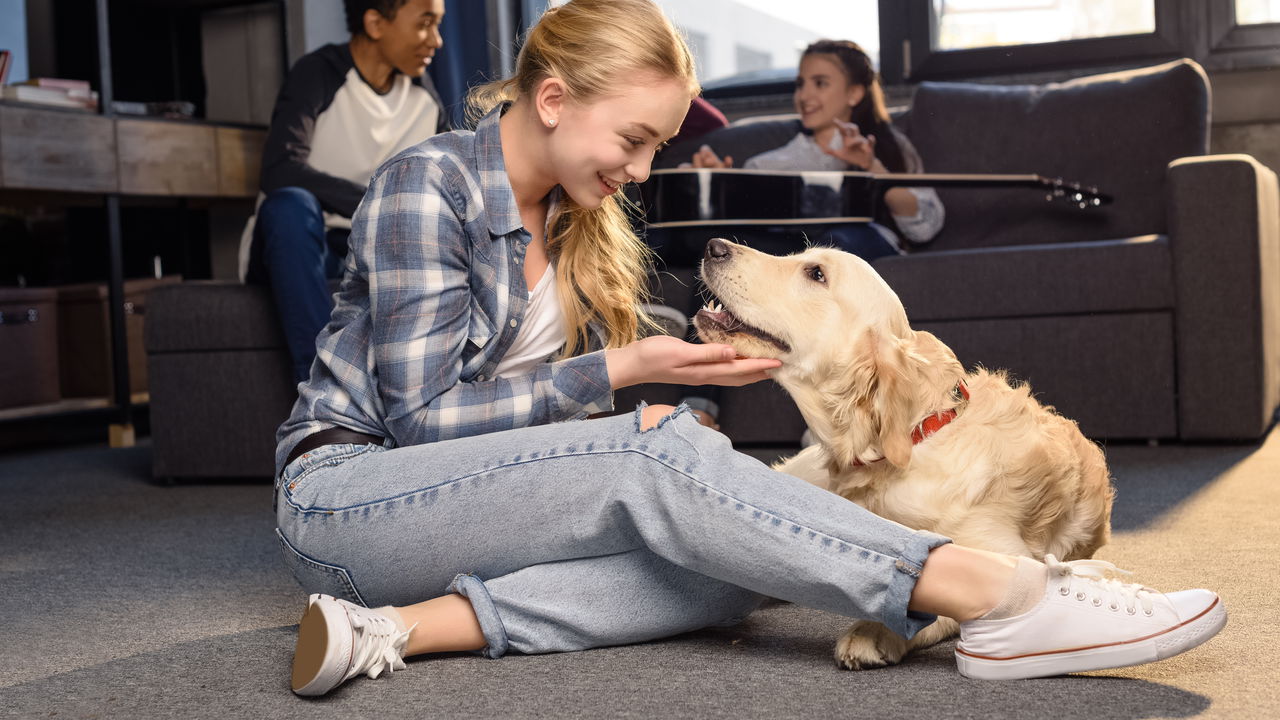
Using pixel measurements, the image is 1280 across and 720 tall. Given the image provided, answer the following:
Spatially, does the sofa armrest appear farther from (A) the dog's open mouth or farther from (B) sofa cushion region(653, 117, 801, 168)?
(A) the dog's open mouth

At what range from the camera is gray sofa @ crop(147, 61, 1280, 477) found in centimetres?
273

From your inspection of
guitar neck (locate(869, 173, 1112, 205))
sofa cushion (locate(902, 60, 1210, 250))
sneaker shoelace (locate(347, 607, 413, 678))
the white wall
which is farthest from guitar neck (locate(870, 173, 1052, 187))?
the white wall

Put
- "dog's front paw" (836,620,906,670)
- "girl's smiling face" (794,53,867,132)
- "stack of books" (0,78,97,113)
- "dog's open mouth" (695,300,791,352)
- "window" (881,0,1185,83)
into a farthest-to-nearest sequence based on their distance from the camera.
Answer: "window" (881,0,1185,83)
"stack of books" (0,78,97,113)
"girl's smiling face" (794,53,867,132)
"dog's open mouth" (695,300,791,352)
"dog's front paw" (836,620,906,670)

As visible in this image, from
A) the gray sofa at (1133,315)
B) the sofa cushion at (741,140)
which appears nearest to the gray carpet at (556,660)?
the gray sofa at (1133,315)

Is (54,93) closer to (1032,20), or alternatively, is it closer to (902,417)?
(902,417)

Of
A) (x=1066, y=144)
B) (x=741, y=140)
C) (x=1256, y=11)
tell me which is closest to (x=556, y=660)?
(x=741, y=140)

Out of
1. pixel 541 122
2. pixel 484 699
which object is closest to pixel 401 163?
pixel 541 122

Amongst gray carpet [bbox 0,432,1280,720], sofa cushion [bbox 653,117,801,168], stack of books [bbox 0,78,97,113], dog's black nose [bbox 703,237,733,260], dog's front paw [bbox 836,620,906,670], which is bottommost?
gray carpet [bbox 0,432,1280,720]

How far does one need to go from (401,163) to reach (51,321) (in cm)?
308

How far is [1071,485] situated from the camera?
145 centimetres

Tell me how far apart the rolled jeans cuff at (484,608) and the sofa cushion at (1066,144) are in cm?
241

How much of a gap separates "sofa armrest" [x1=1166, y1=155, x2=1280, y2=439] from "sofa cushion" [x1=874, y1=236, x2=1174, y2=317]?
6 centimetres

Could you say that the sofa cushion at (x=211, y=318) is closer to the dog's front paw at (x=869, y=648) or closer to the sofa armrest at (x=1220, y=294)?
the dog's front paw at (x=869, y=648)

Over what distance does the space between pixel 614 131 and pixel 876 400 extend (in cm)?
46
